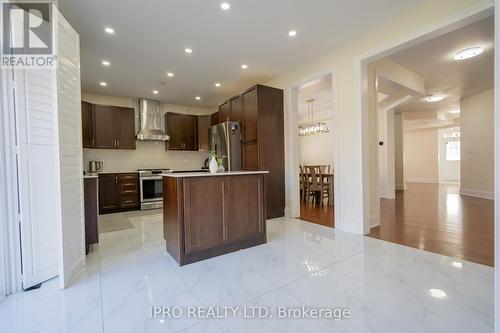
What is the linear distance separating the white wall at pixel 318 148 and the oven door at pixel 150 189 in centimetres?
590

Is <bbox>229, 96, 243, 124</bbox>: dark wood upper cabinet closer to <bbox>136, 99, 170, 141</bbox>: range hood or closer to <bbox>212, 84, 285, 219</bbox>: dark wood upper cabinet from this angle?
<bbox>212, 84, 285, 219</bbox>: dark wood upper cabinet

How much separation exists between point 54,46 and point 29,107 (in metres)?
0.59

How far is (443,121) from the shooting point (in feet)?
28.9

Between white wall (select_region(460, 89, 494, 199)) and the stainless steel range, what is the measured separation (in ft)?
28.5

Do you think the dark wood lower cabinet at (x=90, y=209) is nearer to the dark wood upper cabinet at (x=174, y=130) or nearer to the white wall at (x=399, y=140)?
the dark wood upper cabinet at (x=174, y=130)

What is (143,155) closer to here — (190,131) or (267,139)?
(190,131)

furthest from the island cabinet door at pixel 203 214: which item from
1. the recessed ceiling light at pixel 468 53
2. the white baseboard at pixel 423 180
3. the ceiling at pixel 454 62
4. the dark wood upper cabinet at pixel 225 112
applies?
the white baseboard at pixel 423 180

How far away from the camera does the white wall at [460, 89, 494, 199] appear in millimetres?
5793

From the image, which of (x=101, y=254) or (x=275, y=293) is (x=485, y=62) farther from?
Result: (x=101, y=254)

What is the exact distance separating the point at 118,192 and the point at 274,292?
15.5ft

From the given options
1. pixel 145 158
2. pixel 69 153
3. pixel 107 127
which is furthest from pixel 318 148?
pixel 69 153

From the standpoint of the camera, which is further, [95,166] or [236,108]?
[95,166]

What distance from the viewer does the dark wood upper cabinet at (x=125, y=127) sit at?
5359 millimetres

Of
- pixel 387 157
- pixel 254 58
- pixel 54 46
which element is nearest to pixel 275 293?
pixel 54 46
